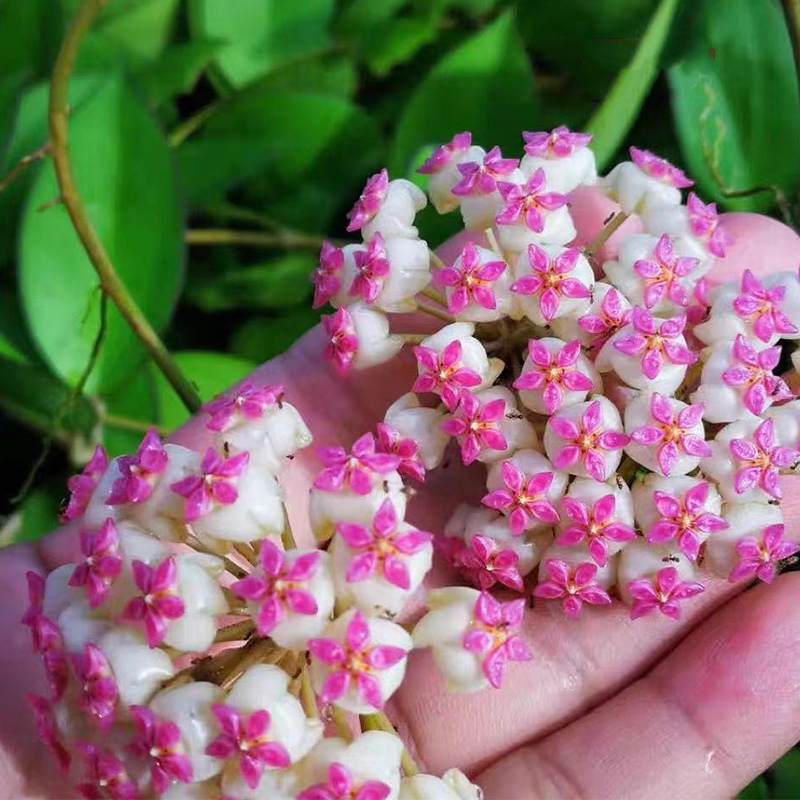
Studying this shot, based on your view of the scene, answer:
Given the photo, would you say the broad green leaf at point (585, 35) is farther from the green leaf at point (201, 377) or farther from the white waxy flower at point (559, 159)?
the green leaf at point (201, 377)

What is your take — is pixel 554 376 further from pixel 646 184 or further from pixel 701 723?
pixel 701 723

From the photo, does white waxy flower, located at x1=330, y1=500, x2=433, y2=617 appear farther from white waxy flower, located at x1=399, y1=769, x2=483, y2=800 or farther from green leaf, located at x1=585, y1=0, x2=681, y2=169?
green leaf, located at x1=585, y1=0, x2=681, y2=169

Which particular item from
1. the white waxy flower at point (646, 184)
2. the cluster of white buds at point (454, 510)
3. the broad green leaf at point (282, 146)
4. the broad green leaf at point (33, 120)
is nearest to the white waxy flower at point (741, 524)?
the cluster of white buds at point (454, 510)

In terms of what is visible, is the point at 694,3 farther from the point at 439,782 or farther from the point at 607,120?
the point at 439,782

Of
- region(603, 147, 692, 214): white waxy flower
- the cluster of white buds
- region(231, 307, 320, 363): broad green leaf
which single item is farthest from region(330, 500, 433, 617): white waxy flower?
region(231, 307, 320, 363): broad green leaf

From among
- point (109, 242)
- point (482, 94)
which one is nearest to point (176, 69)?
point (109, 242)

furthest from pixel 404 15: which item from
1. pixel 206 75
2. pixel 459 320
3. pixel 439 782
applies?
pixel 439 782
